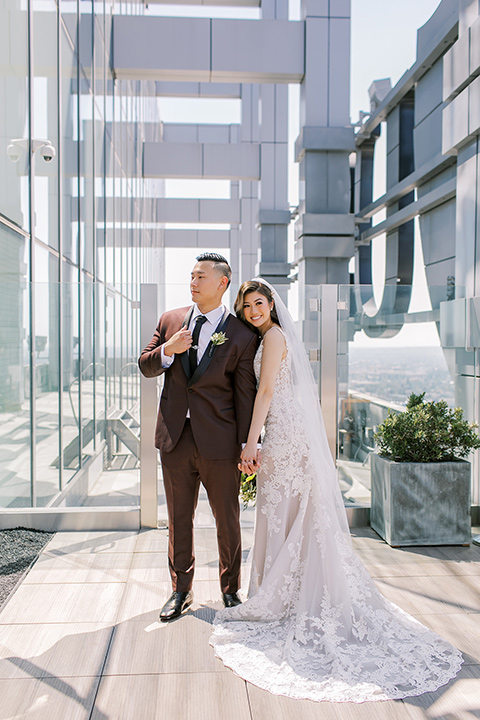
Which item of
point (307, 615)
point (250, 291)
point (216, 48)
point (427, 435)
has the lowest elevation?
point (307, 615)

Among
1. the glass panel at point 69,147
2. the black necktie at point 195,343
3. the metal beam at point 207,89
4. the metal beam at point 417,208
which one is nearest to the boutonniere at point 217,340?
the black necktie at point 195,343

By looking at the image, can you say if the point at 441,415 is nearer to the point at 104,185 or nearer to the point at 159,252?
the point at 104,185

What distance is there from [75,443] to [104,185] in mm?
4513

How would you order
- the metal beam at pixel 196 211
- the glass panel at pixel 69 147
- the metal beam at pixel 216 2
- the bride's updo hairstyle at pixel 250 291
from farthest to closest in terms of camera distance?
the metal beam at pixel 196 211 → the metal beam at pixel 216 2 → the glass panel at pixel 69 147 → the bride's updo hairstyle at pixel 250 291

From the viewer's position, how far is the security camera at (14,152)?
4.25 meters

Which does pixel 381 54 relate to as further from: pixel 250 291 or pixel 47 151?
pixel 250 291

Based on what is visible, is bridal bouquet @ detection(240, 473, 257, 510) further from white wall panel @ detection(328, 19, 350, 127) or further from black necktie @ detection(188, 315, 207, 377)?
white wall panel @ detection(328, 19, 350, 127)

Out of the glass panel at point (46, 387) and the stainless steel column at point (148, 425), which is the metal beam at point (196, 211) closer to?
the glass panel at point (46, 387)

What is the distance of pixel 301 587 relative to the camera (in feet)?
9.03

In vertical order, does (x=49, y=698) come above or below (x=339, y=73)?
below

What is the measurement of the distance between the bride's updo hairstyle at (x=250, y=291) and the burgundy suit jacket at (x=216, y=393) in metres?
0.08

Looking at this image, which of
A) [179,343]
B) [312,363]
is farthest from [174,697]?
[312,363]

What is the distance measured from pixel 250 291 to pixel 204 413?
2.19 ft

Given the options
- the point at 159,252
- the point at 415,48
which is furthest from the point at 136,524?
the point at 159,252
